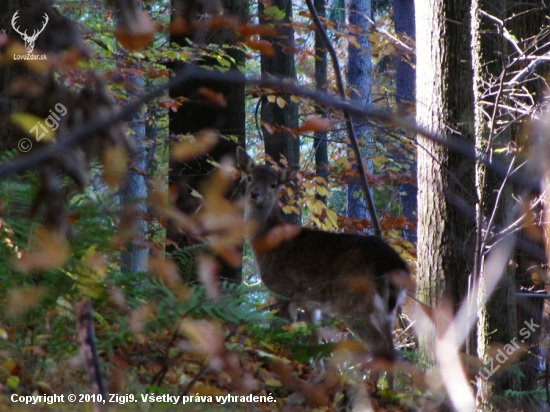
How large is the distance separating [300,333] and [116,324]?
1766mm

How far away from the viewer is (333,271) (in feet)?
26.0

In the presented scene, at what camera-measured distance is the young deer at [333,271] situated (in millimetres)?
7359

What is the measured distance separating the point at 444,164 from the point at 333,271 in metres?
1.66

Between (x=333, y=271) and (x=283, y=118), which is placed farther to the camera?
(x=283, y=118)

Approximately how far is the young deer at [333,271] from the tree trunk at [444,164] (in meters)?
0.65

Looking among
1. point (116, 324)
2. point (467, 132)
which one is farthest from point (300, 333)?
point (467, 132)

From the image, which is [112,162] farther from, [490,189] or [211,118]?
[211,118]

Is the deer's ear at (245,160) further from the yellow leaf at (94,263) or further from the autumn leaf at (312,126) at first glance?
the autumn leaf at (312,126)

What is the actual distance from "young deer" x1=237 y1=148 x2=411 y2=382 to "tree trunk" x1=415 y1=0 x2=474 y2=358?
2.12 ft

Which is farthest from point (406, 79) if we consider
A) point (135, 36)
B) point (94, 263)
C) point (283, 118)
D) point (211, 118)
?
point (135, 36)

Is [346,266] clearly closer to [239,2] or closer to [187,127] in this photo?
[187,127]

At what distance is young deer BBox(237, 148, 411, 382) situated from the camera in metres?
7.36

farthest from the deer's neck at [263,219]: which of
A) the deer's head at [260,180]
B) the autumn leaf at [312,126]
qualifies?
the autumn leaf at [312,126]

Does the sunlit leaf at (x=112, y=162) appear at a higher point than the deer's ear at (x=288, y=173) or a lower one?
higher
